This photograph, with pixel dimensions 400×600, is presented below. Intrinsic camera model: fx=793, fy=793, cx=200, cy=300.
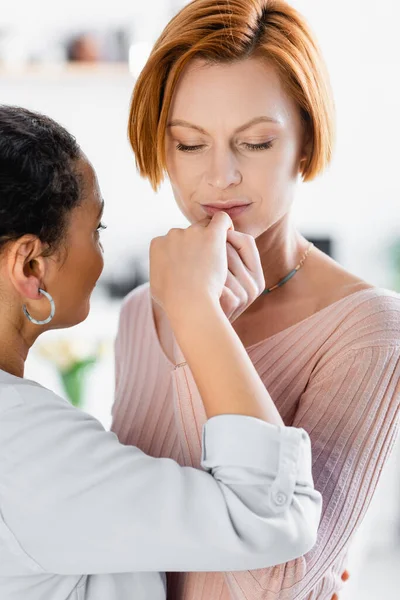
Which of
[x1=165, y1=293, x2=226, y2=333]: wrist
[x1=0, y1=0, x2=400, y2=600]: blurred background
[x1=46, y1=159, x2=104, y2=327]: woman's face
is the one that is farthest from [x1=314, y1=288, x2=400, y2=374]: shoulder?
[x1=0, y1=0, x2=400, y2=600]: blurred background

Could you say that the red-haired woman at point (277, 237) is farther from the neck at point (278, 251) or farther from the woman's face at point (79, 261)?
the woman's face at point (79, 261)

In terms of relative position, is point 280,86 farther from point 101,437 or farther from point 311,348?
point 101,437

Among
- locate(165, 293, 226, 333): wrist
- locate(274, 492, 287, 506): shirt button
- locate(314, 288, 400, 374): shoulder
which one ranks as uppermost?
locate(165, 293, 226, 333): wrist

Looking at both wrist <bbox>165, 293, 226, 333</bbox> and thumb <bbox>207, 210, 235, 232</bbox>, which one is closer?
wrist <bbox>165, 293, 226, 333</bbox>

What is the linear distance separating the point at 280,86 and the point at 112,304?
3135 mm

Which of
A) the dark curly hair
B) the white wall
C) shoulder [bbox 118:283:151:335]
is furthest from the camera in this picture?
the white wall

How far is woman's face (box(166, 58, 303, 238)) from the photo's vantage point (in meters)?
1.17

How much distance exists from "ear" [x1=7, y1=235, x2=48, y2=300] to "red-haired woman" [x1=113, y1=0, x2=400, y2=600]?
25 cm

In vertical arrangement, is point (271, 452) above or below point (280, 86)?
below

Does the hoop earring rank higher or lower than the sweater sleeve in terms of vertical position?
higher

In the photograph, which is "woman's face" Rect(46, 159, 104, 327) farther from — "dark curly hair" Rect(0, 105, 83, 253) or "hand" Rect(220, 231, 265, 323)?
"hand" Rect(220, 231, 265, 323)

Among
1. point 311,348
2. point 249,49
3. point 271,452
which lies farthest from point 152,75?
point 271,452

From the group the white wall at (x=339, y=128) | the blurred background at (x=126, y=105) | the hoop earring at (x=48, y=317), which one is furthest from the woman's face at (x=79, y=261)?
the white wall at (x=339, y=128)

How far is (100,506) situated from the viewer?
36.9 inches
